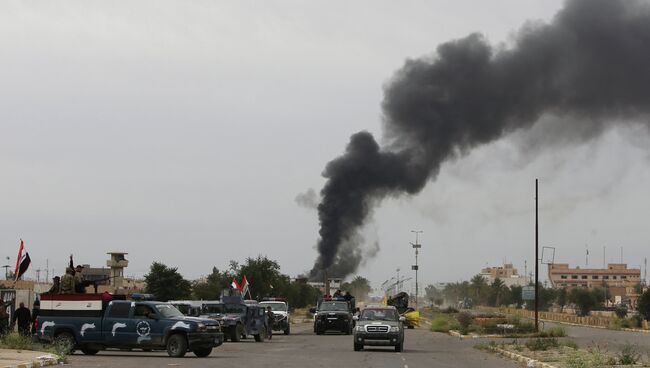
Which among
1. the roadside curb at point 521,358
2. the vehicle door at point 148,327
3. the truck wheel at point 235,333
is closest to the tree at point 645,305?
the truck wheel at point 235,333

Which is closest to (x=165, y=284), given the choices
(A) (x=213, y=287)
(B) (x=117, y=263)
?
(A) (x=213, y=287)

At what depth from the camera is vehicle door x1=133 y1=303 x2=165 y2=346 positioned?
3094 centimetres

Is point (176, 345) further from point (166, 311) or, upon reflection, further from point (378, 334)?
point (378, 334)

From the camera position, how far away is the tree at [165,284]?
278ft

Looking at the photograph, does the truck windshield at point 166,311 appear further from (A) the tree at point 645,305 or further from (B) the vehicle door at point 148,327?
(A) the tree at point 645,305

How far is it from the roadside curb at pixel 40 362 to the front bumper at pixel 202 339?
191 inches

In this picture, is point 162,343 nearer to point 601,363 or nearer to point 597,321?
point 601,363

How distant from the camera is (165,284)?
84.7 metres

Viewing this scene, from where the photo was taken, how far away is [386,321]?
37.3 metres

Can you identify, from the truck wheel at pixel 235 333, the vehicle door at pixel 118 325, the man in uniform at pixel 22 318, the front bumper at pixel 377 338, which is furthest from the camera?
the truck wheel at pixel 235 333

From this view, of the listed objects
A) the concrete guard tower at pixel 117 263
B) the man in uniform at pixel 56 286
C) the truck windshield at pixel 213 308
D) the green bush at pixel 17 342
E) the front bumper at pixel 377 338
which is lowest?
the green bush at pixel 17 342

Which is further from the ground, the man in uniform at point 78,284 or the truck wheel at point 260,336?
the man in uniform at point 78,284

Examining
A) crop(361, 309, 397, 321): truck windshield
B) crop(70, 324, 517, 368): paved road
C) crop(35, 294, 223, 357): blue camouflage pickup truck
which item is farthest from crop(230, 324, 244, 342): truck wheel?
crop(35, 294, 223, 357): blue camouflage pickup truck

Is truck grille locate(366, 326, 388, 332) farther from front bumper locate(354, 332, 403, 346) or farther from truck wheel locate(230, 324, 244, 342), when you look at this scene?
truck wheel locate(230, 324, 244, 342)
